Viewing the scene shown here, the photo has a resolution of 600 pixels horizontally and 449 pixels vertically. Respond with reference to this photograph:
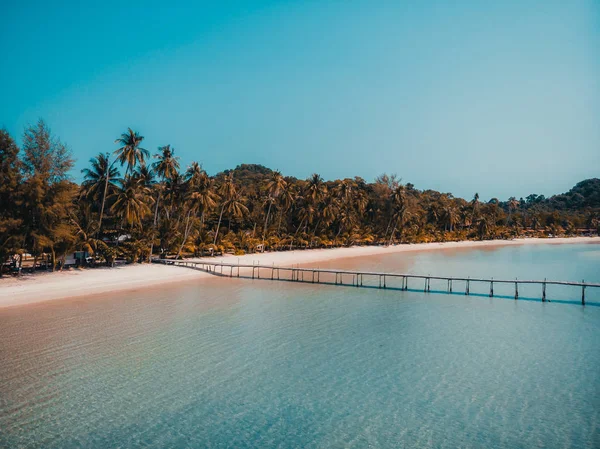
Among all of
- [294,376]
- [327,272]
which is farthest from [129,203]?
[294,376]

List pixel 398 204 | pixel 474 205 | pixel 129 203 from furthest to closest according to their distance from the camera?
1. pixel 474 205
2. pixel 398 204
3. pixel 129 203

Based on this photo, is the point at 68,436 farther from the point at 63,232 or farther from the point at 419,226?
the point at 419,226

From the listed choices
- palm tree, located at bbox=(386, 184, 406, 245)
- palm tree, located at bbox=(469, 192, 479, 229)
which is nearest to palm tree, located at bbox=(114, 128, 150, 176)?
palm tree, located at bbox=(386, 184, 406, 245)

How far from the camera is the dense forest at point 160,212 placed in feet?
88.8

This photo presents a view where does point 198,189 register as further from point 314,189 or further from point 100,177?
point 314,189

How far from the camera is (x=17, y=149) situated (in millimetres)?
27281

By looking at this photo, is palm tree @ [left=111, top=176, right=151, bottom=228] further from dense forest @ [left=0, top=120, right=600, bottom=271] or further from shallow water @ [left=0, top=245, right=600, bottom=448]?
shallow water @ [left=0, top=245, right=600, bottom=448]

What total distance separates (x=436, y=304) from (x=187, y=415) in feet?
67.7

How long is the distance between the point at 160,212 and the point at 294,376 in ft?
137

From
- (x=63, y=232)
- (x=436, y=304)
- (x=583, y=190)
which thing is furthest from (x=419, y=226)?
(x=583, y=190)

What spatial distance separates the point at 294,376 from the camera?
556 inches

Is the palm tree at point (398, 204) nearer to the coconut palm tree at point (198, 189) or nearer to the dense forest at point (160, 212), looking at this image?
the dense forest at point (160, 212)

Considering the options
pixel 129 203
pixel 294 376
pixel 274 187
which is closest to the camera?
pixel 294 376

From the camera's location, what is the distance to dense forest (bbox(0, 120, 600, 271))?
27062 millimetres
